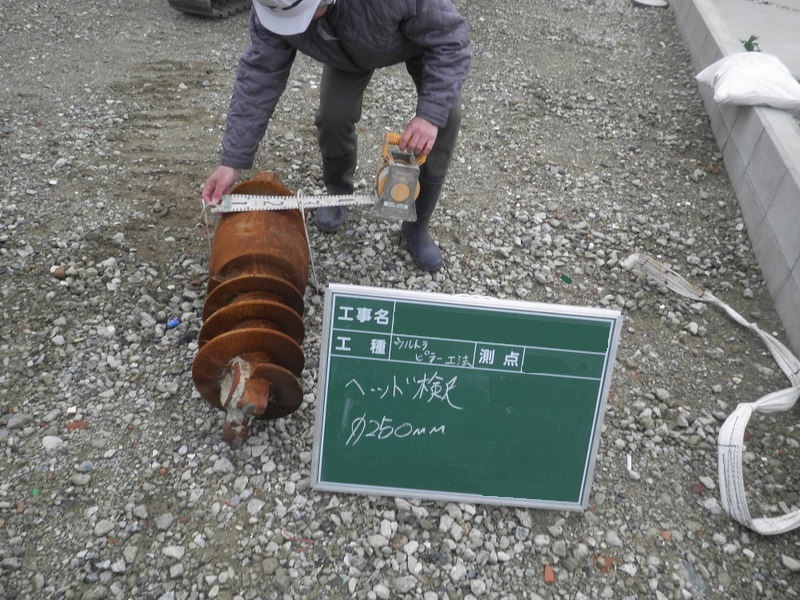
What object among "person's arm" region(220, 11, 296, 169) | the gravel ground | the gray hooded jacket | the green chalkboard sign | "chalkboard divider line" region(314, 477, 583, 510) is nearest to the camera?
the green chalkboard sign

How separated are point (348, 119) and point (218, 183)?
758 mm

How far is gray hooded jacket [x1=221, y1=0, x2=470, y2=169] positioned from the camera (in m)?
2.54

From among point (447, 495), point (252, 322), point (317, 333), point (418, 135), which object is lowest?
point (317, 333)

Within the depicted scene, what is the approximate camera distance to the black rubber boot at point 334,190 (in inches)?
135

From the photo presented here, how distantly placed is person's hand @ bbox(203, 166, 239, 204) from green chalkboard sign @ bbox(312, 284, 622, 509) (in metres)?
0.94

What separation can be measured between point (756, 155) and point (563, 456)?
271 cm

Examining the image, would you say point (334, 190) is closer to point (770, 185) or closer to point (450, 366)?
point (450, 366)

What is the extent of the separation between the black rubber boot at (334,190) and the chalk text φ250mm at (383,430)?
1.56 m

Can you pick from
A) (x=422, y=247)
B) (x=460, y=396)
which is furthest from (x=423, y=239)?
(x=460, y=396)

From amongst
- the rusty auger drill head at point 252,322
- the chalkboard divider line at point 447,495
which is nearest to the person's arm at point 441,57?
the rusty auger drill head at point 252,322

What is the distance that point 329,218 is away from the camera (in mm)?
3488

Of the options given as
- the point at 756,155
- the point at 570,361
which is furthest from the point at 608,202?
the point at 570,361

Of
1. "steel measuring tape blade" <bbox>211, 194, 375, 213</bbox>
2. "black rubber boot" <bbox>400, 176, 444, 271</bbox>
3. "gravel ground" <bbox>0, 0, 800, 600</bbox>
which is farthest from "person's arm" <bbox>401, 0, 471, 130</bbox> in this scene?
"gravel ground" <bbox>0, 0, 800, 600</bbox>

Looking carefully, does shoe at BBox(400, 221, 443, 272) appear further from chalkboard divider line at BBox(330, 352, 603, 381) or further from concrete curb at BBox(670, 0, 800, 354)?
concrete curb at BBox(670, 0, 800, 354)
